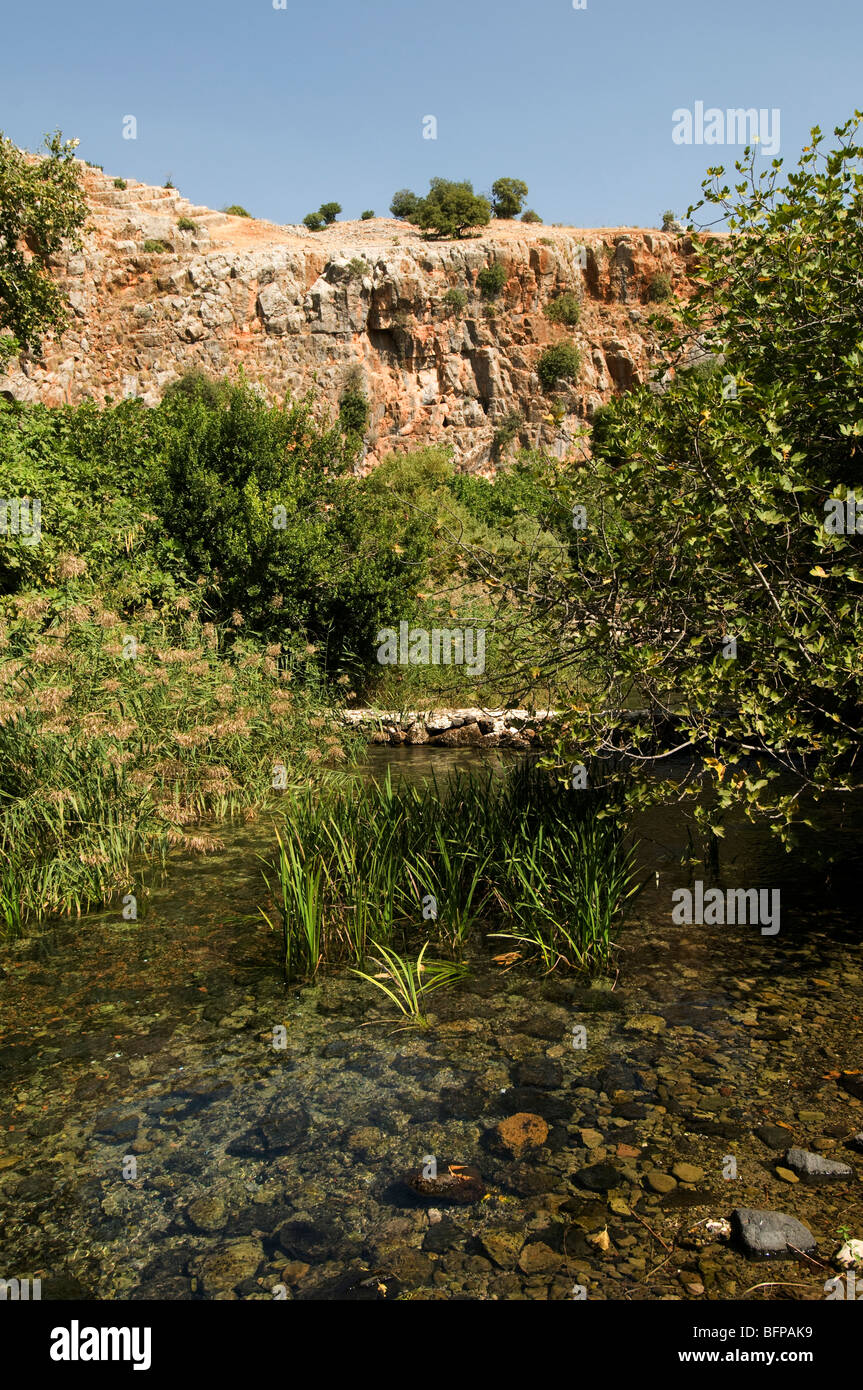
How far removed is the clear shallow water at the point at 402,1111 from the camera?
3.08m

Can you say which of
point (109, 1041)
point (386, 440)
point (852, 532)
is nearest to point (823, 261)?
point (852, 532)

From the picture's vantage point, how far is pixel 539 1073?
14.1 feet

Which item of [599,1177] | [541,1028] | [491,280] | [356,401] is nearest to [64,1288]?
[599,1177]

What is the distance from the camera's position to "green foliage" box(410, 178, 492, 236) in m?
54.5

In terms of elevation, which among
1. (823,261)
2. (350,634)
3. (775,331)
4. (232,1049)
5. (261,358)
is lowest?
(232,1049)

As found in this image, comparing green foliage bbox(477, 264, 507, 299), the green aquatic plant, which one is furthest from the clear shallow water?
green foliage bbox(477, 264, 507, 299)

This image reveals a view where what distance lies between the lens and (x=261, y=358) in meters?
45.1

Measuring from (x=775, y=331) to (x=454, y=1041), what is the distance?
426cm

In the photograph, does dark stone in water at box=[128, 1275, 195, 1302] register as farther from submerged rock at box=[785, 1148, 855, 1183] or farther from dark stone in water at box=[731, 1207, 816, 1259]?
submerged rock at box=[785, 1148, 855, 1183]

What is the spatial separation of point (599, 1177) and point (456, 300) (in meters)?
49.1

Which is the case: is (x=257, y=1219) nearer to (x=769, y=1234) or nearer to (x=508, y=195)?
(x=769, y=1234)

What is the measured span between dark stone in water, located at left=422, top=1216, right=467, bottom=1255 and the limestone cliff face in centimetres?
4224

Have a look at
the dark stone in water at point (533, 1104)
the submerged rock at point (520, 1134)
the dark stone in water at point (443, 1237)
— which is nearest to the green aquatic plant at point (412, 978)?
the dark stone in water at point (533, 1104)
